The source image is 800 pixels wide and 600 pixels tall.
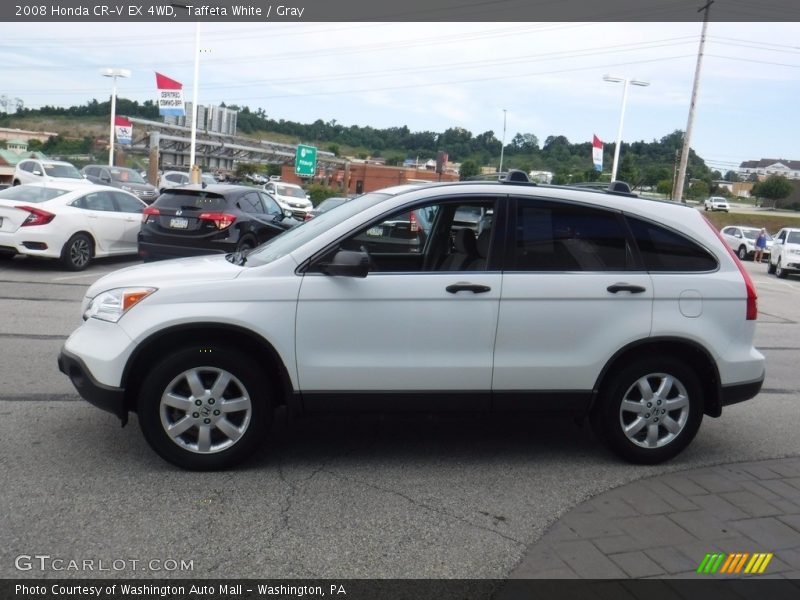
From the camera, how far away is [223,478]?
476cm

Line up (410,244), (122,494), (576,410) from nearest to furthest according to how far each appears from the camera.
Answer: (122,494)
(576,410)
(410,244)

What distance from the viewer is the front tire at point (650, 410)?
5188mm

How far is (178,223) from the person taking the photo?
42.8 ft

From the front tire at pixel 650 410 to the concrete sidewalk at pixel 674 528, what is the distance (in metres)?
0.23

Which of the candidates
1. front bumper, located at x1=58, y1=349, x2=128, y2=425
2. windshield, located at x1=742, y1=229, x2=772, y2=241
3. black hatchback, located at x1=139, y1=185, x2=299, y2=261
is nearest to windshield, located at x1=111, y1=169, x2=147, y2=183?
black hatchback, located at x1=139, y1=185, x2=299, y2=261

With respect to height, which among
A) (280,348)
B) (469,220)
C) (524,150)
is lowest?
(280,348)

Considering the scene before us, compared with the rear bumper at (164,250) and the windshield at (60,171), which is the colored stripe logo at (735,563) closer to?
the rear bumper at (164,250)

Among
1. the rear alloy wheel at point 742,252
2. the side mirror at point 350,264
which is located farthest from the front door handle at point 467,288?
the rear alloy wheel at point 742,252

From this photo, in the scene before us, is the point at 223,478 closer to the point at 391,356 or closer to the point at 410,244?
the point at 391,356

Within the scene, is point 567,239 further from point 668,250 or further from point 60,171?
point 60,171

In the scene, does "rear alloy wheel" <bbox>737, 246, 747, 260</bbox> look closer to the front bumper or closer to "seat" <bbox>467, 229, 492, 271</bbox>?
"seat" <bbox>467, 229, 492, 271</bbox>

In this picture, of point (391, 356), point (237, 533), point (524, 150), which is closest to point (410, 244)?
point (391, 356)

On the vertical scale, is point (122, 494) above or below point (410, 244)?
below
